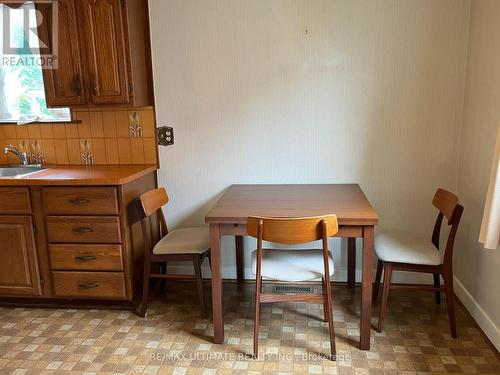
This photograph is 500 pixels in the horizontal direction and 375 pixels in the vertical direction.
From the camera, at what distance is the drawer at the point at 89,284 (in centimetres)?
246

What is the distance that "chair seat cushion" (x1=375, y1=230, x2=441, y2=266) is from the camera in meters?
2.14

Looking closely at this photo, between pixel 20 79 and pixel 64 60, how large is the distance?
67 cm

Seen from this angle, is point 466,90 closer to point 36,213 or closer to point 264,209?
point 264,209

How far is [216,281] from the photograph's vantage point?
2084mm

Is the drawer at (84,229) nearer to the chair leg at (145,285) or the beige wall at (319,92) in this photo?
the chair leg at (145,285)

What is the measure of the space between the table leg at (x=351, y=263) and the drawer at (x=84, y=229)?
1521 millimetres

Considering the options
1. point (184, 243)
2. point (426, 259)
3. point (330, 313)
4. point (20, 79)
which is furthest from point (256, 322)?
point (20, 79)

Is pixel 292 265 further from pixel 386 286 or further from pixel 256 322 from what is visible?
pixel 386 286

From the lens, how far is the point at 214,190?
2.86 meters

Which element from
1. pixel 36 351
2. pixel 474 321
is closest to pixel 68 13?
pixel 36 351

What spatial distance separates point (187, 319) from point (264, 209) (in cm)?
87

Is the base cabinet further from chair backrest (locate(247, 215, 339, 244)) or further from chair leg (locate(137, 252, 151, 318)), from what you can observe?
chair backrest (locate(247, 215, 339, 244))

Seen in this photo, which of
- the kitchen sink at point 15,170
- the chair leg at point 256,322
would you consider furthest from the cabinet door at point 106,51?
the chair leg at point 256,322

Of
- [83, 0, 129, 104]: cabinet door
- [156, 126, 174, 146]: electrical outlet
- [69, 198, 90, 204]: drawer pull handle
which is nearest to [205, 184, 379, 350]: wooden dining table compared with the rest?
[156, 126, 174, 146]: electrical outlet
